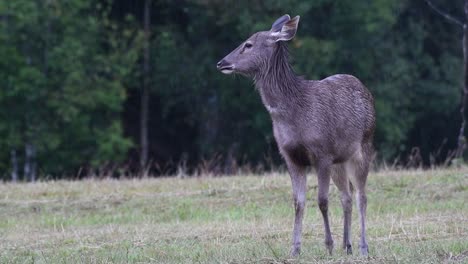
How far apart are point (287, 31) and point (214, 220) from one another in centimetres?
405

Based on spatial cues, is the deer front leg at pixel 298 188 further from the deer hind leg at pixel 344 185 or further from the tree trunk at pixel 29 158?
the tree trunk at pixel 29 158

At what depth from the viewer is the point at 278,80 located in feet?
41.6

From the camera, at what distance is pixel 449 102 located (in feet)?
121

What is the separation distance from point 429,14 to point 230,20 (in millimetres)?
7128

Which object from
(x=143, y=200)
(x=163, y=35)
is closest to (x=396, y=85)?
(x=163, y=35)

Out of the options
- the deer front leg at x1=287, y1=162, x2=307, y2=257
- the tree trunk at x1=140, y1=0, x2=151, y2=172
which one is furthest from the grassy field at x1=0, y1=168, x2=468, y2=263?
the tree trunk at x1=140, y1=0, x2=151, y2=172

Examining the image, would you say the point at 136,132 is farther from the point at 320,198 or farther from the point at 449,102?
the point at 320,198

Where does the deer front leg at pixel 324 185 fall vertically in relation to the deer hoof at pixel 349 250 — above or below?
above

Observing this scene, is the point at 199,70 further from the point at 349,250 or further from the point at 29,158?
the point at 349,250

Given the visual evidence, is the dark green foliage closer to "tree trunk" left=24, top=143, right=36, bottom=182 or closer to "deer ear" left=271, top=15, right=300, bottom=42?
"tree trunk" left=24, top=143, right=36, bottom=182

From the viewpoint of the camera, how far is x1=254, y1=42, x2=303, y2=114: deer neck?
41.0 ft

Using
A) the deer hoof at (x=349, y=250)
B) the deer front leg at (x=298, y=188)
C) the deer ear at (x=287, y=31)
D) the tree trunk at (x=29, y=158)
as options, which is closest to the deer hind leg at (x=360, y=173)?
→ the deer hoof at (x=349, y=250)

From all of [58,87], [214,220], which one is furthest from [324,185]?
[58,87]

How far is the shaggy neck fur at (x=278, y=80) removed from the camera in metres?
12.6
